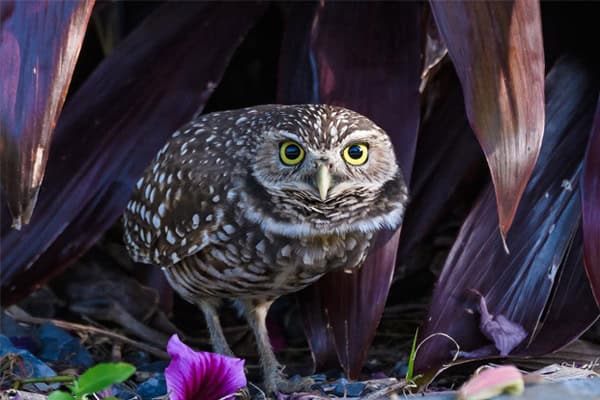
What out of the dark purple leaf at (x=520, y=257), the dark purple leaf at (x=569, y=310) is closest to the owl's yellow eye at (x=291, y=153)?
the dark purple leaf at (x=520, y=257)

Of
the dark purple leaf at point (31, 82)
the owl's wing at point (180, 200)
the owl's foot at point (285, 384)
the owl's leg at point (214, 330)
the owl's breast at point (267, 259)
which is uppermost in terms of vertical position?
the dark purple leaf at point (31, 82)

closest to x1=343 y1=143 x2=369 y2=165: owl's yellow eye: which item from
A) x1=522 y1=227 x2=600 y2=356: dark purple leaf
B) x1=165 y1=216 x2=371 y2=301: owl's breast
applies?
x1=165 y1=216 x2=371 y2=301: owl's breast

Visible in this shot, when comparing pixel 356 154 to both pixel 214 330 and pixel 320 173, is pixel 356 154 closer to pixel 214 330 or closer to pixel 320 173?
pixel 320 173

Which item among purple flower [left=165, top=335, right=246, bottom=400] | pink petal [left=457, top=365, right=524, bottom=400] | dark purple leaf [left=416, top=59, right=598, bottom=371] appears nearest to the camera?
pink petal [left=457, top=365, right=524, bottom=400]

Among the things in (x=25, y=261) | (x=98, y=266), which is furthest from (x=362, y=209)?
(x=98, y=266)

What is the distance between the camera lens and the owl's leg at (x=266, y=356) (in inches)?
119

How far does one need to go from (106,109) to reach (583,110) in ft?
5.29

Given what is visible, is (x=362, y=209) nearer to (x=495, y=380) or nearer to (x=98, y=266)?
(x=495, y=380)

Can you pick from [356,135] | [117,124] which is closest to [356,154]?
[356,135]

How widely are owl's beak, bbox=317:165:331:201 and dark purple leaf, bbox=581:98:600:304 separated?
0.71 meters

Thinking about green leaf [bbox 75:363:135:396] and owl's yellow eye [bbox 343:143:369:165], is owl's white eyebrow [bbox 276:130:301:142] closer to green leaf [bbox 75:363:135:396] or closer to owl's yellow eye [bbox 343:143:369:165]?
owl's yellow eye [bbox 343:143:369:165]

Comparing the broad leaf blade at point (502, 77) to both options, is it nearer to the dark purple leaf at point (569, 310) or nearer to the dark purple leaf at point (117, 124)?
the dark purple leaf at point (569, 310)

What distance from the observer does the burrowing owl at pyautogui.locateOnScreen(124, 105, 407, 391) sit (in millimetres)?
2816

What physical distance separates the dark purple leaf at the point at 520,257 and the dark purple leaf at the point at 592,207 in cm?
26
